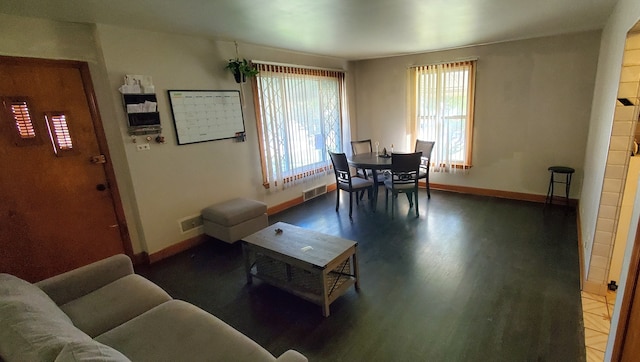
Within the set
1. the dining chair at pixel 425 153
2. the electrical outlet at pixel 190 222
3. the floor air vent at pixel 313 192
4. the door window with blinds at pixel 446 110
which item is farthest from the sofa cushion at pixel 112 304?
the door window with blinds at pixel 446 110

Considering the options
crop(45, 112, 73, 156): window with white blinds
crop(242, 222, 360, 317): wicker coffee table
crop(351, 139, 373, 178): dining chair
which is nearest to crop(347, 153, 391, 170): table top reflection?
crop(351, 139, 373, 178): dining chair

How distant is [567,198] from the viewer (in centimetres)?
395

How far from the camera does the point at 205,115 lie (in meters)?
3.48

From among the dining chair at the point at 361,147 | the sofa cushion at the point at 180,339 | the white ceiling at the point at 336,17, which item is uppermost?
the white ceiling at the point at 336,17

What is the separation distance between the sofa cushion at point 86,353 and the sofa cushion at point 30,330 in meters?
0.10

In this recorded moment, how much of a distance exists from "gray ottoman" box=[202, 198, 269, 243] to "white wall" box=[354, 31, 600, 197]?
3.33m

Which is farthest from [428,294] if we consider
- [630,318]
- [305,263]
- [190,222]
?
[190,222]

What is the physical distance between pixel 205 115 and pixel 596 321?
3887 mm

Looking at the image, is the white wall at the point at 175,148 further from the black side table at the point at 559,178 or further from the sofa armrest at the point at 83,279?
the black side table at the point at 559,178

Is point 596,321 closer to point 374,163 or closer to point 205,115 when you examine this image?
point 374,163

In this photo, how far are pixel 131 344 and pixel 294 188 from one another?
3389 mm

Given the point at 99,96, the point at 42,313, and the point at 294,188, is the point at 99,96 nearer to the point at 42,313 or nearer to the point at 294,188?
the point at 42,313

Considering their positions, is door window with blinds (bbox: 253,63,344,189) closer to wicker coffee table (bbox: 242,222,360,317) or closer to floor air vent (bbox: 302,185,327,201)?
floor air vent (bbox: 302,185,327,201)

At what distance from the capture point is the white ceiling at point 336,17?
2.23m
